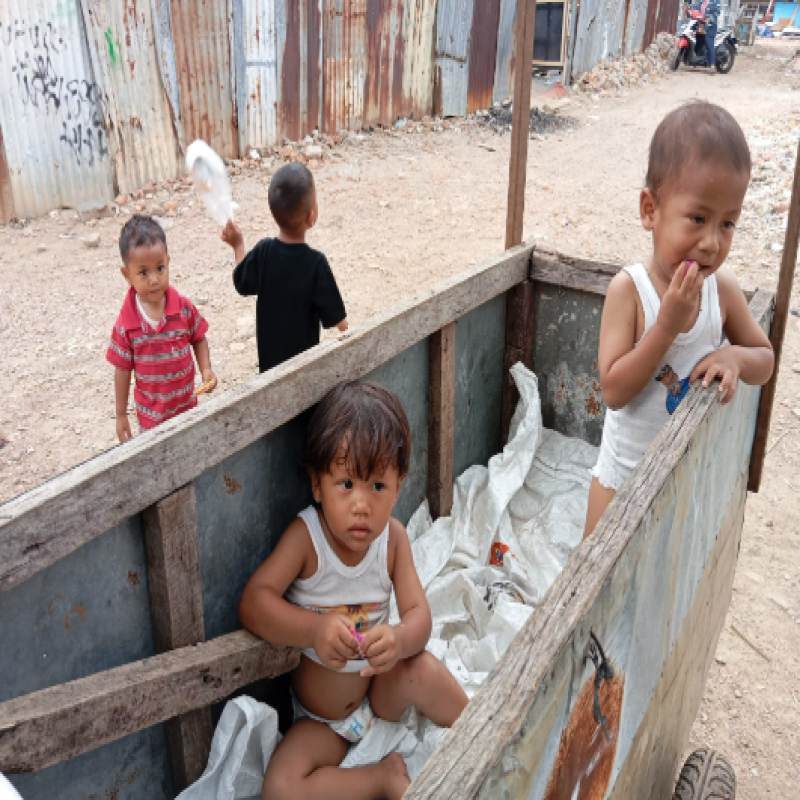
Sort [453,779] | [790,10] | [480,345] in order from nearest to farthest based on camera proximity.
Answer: [453,779] < [480,345] < [790,10]

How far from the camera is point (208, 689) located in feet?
6.06

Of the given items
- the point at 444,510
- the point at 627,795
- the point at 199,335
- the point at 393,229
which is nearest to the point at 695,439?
the point at 627,795

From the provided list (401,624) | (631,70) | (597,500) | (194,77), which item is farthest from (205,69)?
(631,70)

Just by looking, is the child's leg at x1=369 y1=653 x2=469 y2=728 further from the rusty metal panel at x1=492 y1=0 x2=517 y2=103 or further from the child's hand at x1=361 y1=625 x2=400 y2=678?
the rusty metal panel at x1=492 y1=0 x2=517 y2=103

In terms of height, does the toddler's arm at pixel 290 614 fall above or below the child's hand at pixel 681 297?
below

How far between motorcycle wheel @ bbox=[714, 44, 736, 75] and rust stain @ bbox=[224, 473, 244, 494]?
1930cm

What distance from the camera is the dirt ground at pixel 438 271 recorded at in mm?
3270

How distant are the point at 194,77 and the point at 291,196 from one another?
6577mm

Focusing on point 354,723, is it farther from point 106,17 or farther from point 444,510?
point 106,17

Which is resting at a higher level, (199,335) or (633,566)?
(633,566)

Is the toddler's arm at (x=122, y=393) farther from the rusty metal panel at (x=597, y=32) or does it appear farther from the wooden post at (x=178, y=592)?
the rusty metal panel at (x=597, y=32)

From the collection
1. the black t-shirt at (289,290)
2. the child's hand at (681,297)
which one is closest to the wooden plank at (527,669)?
the child's hand at (681,297)

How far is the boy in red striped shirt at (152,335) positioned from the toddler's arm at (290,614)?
3.69 feet

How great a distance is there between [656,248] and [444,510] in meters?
1.32
